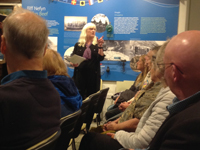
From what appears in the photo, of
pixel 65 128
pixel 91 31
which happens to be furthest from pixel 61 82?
pixel 91 31

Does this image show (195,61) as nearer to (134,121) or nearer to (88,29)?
(134,121)

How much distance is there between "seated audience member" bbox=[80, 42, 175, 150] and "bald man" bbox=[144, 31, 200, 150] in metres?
0.32

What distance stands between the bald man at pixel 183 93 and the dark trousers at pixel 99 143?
27.2 inches

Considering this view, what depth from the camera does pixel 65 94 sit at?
1669 mm

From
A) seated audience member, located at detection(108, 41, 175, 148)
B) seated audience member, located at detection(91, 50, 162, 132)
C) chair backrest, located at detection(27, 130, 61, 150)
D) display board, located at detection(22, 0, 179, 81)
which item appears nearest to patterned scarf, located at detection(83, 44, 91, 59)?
display board, located at detection(22, 0, 179, 81)

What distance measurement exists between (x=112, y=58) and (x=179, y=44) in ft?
11.9

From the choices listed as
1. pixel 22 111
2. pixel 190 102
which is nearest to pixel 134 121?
pixel 190 102

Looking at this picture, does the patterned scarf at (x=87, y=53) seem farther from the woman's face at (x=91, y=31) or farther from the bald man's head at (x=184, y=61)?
the bald man's head at (x=184, y=61)

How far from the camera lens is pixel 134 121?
1765 millimetres

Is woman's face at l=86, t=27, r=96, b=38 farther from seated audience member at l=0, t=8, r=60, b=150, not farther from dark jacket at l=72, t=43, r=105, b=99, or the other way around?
seated audience member at l=0, t=8, r=60, b=150

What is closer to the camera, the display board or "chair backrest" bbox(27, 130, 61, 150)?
"chair backrest" bbox(27, 130, 61, 150)

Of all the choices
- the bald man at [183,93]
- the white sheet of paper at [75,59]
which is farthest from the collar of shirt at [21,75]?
the white sheet of paper at [75,59]

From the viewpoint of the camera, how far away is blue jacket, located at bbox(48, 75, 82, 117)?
1637 mm

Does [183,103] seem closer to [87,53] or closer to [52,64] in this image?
[52,64]
